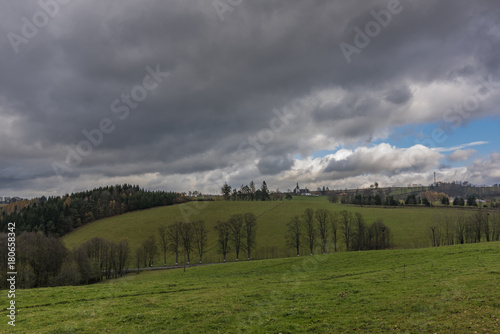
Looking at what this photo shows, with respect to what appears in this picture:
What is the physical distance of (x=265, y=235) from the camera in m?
108

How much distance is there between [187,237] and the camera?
90.8m

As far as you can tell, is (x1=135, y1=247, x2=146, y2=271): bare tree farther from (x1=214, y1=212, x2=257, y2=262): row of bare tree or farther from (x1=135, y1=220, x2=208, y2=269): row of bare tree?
(x1=214, y1=212, x2=257, y2=262): row of bare tree

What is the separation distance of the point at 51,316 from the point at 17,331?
2.83 meters

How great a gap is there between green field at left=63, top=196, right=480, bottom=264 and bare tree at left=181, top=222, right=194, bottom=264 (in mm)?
7393

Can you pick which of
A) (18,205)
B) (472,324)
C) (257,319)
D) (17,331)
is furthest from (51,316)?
(18,205)

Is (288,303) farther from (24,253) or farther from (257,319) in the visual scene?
(24,253)

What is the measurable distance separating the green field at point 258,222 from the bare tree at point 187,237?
739 centimetres

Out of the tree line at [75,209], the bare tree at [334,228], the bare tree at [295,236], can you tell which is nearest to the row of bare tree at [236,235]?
the bare tree at [295,236]

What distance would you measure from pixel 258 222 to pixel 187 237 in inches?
1578

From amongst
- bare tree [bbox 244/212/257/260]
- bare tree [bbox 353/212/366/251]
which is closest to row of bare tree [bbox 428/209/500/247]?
bare tree [bbox 353/212/366/251]

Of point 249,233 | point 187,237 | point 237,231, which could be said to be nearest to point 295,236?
point 249,233

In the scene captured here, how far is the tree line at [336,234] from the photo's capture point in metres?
86.2

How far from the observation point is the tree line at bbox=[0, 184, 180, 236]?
12738 cm

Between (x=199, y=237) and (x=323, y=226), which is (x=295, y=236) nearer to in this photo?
(x=323, y=226)
